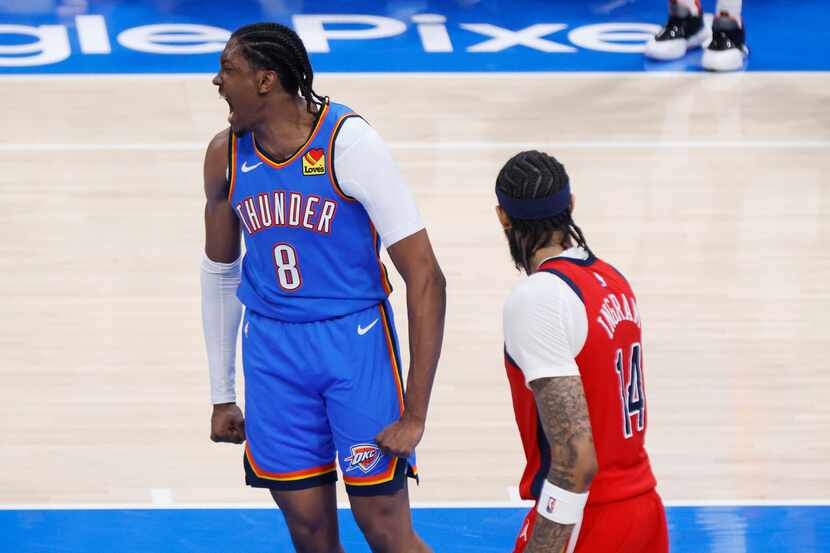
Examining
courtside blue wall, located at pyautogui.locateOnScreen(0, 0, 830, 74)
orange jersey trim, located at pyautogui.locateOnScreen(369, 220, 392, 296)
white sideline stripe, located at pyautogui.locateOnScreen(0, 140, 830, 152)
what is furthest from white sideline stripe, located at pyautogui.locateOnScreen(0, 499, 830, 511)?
courtside blue wall, located at pyautogui.locateOnScreen(0, 0, 830, 74)

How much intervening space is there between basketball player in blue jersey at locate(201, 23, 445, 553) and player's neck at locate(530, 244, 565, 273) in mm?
472

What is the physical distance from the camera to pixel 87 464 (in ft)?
17.0

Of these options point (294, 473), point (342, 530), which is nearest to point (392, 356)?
point (294, 473)

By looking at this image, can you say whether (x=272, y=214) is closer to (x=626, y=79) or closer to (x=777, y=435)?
(x=777, y=435)

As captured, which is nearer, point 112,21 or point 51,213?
point 51,213

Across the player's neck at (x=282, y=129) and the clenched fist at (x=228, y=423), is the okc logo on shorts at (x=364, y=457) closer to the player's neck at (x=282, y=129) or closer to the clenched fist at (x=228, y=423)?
the clenched fist at (x=228, y=423)

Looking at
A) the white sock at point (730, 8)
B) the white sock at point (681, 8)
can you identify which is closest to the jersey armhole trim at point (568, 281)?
the white sock at point (730, 8)

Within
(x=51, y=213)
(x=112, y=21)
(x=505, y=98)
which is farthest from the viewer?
(x=112, y=21)

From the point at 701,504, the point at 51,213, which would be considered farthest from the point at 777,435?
the point at 51,213

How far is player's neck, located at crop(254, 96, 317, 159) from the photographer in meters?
3.38

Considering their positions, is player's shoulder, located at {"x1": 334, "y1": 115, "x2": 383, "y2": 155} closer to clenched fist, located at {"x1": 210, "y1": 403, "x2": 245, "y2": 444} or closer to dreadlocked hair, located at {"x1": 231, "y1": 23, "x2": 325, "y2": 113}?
dreadlocked hair, located at {"x1": 231, "y1": 23, "x2": 325, "y2": 113}

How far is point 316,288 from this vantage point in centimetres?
345

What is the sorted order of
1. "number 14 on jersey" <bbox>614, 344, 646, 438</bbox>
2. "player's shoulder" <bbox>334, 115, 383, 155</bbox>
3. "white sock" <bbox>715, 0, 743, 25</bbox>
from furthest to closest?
"white sock" <bbox>715, 0, 743, 25</bbox> < "player's shoulder" <bbox>334, 115, 383, 155</bbox> < "number 14 on jersey" <bbox>614, 344, 646, 438</bbox>

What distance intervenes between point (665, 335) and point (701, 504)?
1.44m
